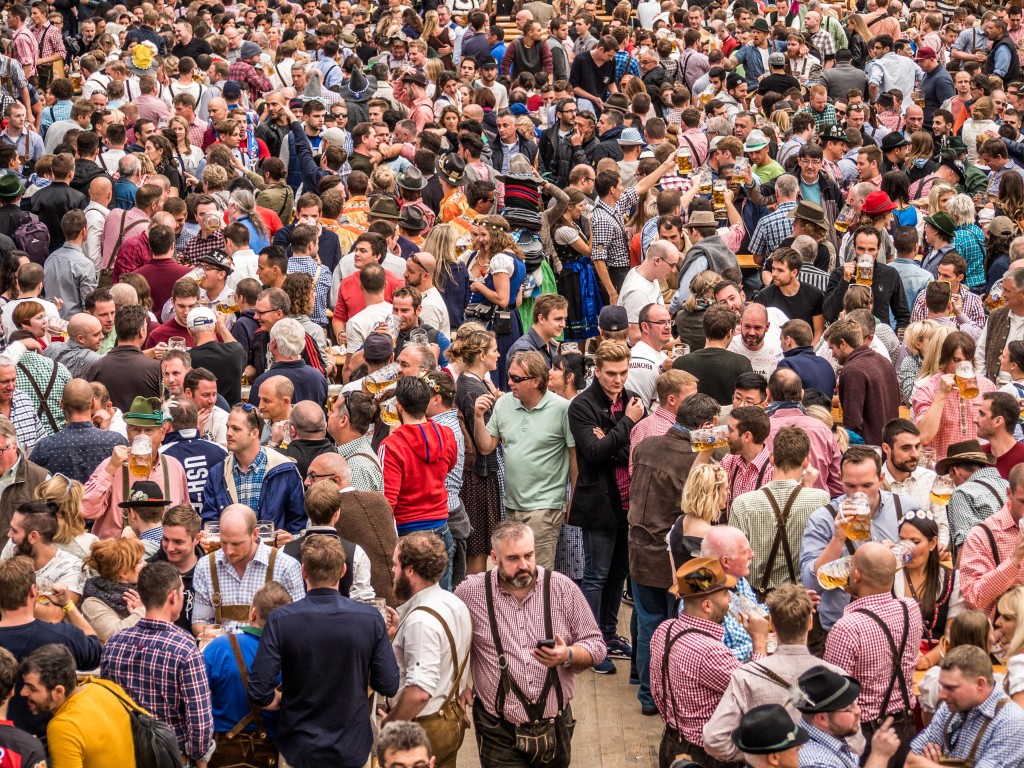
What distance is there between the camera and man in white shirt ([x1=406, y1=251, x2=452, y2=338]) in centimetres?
993

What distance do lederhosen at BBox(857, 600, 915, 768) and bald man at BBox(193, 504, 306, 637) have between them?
2.49 meters

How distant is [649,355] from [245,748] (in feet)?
12.3

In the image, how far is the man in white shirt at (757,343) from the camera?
29.2 ft

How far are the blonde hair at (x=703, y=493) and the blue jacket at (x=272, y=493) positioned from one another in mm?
1922

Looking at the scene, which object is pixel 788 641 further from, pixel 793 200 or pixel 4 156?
pixel 4 156

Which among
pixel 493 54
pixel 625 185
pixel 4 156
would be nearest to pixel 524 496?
pixel 625 185

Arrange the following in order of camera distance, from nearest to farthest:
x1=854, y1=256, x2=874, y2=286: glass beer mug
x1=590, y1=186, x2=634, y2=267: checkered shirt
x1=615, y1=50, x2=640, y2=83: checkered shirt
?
1. x1=854, y1=256, x2=874, y2=286: glass beer mug
2. x1=590, y1=186, x2=634, y2=267: checkered shirt
3. x1=615, y1=50, x2=640, y2=83: checkered shirt

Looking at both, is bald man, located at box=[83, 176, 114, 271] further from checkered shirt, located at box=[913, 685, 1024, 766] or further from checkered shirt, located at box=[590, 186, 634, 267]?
checkered shirt, located at box=[913, 685, 1024, 766]

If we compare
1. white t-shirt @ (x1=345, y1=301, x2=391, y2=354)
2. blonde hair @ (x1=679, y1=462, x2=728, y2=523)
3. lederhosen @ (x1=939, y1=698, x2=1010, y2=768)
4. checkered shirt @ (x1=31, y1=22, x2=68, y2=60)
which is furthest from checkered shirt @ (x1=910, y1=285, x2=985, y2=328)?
checkered shirt @ (x1=31, y1=22, x2=68, y2=60)

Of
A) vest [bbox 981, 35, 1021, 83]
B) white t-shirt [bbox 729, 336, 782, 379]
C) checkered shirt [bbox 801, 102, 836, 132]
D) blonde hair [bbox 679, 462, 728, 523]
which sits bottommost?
vest [bbox 981, 35, 1021, 83]

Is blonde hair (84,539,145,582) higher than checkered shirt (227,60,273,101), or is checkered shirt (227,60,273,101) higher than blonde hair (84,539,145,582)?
blonde hair (84,539,145,582)

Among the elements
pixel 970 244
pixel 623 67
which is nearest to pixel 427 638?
pixel 970 244

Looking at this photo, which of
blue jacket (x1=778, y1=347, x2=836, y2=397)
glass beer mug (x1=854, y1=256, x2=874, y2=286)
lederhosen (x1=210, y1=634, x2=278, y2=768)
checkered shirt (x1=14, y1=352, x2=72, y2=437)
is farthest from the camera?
glass beer mug (x1=854, y1=256, x2=874, y2=286)

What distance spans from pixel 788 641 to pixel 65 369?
5.00 meters
